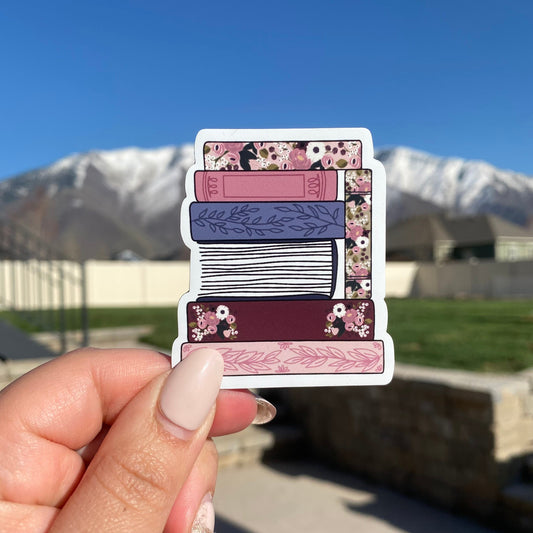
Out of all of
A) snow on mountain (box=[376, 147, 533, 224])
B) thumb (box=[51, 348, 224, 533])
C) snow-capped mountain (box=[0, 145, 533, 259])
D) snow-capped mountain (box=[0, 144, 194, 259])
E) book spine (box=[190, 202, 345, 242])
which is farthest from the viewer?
snow on mountain (box=[376, 147, 533, 224])

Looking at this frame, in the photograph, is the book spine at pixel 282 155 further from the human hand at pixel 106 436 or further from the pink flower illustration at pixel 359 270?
the human hand at pixel 106 436

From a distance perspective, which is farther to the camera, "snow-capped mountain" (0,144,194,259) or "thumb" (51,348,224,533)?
"snow-capped mountain" (0,144,194,259)

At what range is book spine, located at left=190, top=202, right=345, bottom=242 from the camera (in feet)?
3.69

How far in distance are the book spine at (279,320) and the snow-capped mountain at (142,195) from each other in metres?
38.2

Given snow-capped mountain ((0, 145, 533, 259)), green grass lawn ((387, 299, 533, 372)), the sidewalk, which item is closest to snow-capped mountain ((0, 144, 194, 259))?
snow-capped mountain ((0, 145, 533, 259))

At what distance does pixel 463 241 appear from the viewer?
38562mm

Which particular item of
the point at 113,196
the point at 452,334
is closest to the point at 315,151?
the point at 452,334

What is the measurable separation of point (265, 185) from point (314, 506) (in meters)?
4.06

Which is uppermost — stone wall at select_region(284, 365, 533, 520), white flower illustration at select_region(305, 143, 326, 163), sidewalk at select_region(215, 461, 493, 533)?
white flower illustration at select_region(305, 143, 326, 163)

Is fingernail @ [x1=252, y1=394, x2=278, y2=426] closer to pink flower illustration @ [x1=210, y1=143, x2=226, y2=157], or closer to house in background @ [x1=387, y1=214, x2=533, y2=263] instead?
pink flower illustration @ [x1=210, y1=143, x2=226, y2=157]

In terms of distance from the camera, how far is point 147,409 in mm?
1049

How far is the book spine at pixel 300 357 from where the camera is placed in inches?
44.7

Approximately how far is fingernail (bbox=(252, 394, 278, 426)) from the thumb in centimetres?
22

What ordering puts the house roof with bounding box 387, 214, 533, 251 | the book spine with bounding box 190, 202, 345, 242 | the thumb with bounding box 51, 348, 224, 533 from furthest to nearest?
1. the house roof with bounding box 387, 214, 533, 251
2. the book spine with bounding box 190, 202, 345, 242
3. the thumb with bounding box 51, 348, 224, 533
